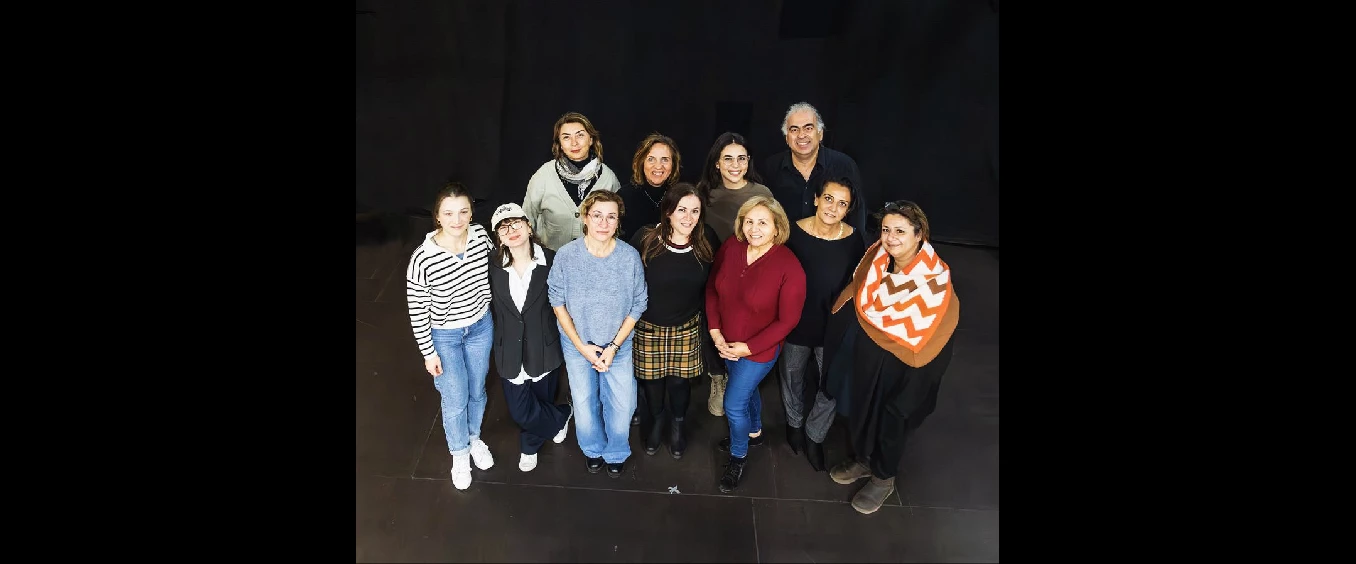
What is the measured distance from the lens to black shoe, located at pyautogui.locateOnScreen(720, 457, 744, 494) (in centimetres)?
352

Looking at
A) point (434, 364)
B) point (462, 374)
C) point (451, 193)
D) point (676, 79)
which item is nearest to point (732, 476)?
point (462, 374)

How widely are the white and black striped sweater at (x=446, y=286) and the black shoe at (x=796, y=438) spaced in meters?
1.63

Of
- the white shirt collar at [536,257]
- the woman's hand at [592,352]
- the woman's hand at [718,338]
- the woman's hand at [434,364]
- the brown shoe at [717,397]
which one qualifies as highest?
the white shirt collar at [536,257]

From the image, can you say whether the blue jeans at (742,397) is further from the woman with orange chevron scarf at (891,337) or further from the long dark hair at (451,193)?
the long dark hair at (451,193)

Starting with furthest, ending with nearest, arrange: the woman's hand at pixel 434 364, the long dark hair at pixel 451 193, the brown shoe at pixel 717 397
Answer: the brown shoe at pixel 717 397
the woman's hand at pixel 434 364
the long dark hair at pixel 451 193

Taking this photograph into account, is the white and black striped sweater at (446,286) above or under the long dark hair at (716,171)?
Answer: under

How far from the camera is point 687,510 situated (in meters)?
3.41

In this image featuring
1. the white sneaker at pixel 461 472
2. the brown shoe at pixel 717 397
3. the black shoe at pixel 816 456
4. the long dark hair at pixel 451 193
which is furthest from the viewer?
the brown shoe at pixel 717 397

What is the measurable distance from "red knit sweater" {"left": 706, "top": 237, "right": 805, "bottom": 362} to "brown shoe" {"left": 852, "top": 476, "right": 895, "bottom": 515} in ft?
2.67

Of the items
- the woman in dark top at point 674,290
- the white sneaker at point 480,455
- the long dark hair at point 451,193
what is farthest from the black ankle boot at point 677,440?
the long dark hair at point 451,193

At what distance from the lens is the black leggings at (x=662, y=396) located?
11.5ft

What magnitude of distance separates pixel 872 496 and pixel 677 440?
0.97 m

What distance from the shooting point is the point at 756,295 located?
3080 millimetres

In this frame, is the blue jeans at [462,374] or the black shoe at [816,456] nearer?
the blue jeans at [462,374]
